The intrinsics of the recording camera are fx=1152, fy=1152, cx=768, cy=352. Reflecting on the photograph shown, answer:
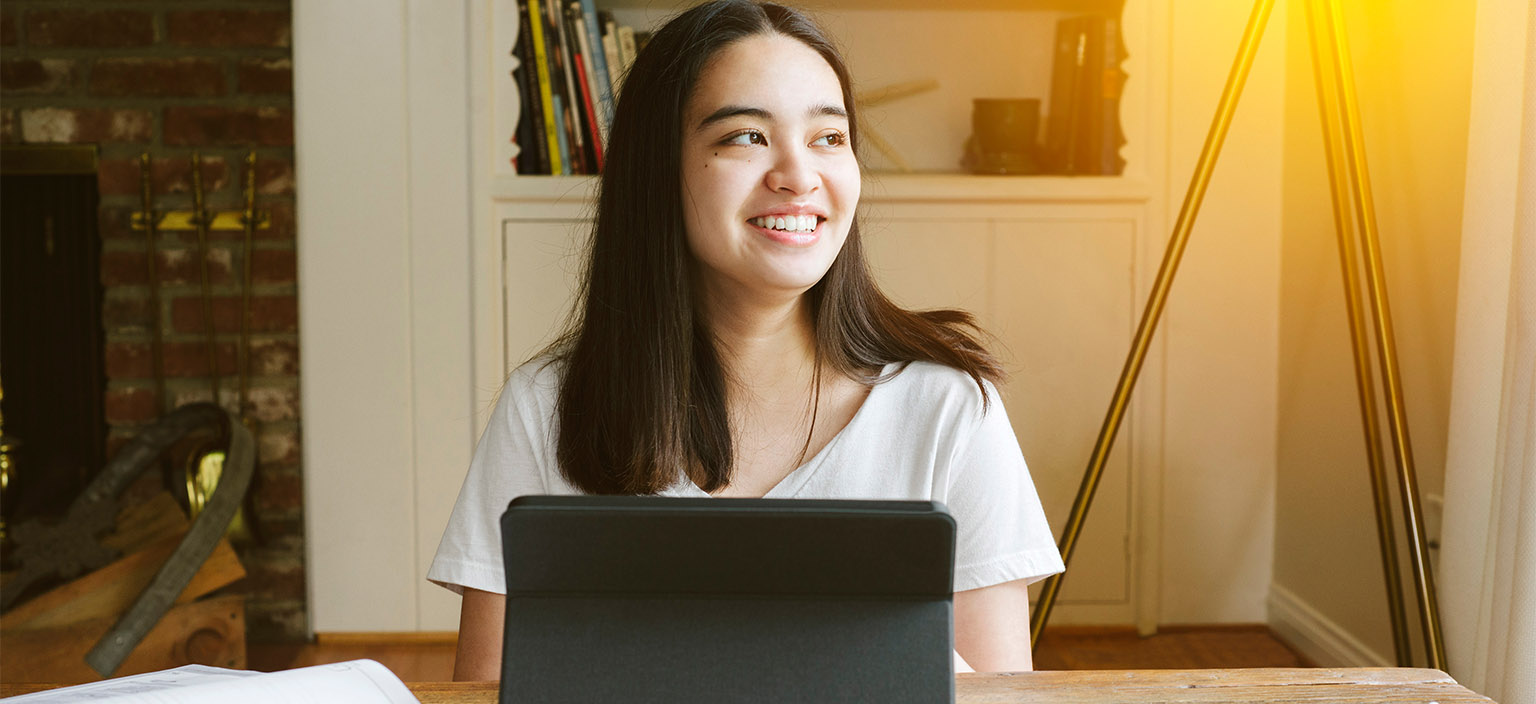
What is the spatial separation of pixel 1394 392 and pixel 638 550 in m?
1.51

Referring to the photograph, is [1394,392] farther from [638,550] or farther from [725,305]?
[638,550]

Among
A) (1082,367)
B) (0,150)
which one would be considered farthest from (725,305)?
(0,150)

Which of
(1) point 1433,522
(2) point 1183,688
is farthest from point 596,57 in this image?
(2) point 1183,688

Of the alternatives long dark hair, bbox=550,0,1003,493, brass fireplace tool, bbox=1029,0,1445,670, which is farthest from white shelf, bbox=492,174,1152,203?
long dark hair, bbox=550,0,1003,493

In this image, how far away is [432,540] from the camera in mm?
2217

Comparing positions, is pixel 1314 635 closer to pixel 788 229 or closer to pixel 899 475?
pixel 899 475

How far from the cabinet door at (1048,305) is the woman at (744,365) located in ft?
3.59

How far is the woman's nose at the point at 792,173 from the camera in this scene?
3.15ft

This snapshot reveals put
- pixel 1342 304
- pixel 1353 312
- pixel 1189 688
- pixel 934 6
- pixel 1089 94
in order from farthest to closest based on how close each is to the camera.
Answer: pixel 934 6 < pixel 1089 94 < pixel 1342 304 < pixel 1353 312 < pixel 1189 688

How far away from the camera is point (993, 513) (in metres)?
0.99

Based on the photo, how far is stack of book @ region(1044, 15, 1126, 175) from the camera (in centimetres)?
216

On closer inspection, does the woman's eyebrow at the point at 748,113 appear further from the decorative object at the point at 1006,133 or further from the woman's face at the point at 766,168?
the decorative object at the point at 1006,133

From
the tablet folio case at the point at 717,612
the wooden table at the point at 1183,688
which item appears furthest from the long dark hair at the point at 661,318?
the tablet folio case at the point at 717,612

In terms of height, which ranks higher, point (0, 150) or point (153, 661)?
point (0, 150)
